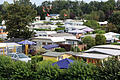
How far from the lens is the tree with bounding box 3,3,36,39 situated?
30.8 meters

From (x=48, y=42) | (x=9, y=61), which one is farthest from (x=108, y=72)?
(x=48, y=42)

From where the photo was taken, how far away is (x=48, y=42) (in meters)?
30.9

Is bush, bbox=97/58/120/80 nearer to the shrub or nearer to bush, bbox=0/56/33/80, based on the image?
the shrub

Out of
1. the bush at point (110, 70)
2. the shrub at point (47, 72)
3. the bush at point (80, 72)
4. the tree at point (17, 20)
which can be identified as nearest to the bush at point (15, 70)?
the shrub at point (47, 72)

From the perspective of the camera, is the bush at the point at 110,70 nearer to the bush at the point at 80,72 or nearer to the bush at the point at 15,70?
the bush at the point at 80,72

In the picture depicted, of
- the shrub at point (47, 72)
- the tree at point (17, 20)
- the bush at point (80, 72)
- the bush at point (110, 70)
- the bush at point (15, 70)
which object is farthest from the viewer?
the tree at point (17, 20)

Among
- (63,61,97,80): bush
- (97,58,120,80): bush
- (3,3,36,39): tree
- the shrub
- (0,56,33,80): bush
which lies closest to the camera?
(97,58,120,80): bush

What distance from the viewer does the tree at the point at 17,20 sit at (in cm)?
3084

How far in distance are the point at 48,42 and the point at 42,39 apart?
124 centimetres

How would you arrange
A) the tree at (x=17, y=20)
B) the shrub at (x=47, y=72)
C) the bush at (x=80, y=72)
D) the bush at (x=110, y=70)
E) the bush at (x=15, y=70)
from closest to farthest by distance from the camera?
the bush at (x=110, y=70) < the bush at (x=80, y=72) < the shrub at (x=47, y=72) < the bush at (x=15, y=70) < the tree at (x=17, y=20)

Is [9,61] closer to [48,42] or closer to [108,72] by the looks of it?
[108,72]

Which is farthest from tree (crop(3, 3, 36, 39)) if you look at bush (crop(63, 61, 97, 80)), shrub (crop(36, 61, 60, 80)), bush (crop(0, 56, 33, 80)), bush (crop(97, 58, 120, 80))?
bush (crop(97, 58, 120, 80))

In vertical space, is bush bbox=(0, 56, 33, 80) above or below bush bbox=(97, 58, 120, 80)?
below

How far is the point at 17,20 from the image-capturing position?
31.0m
